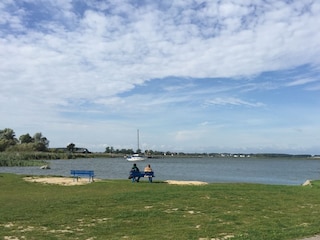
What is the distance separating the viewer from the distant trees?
12938 cm

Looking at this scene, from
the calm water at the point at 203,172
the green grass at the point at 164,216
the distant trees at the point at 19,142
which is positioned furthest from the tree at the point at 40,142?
the green grass at the point at 164,216

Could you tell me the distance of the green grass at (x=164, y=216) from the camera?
1060 cm

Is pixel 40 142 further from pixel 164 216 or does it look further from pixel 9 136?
pixel 164 216

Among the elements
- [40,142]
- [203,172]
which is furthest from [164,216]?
[40,142]

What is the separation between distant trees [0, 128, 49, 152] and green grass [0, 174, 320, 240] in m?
117

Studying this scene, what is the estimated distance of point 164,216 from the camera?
43.4ft

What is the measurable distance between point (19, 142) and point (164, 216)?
5833 inches

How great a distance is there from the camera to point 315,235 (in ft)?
33.0

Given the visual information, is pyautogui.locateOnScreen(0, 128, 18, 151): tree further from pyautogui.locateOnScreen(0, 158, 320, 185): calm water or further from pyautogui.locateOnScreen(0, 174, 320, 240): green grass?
pyautogui.locateOnScreen(0, 174, 320, 240): green grass

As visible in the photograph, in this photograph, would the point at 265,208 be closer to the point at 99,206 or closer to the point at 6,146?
the point at 99,206

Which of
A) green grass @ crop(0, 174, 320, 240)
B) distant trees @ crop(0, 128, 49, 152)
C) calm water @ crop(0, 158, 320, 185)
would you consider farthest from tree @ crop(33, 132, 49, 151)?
green grass @ crop(0, 174, 320, 240)

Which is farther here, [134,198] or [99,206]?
[134,198]

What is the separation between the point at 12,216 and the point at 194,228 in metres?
5.81

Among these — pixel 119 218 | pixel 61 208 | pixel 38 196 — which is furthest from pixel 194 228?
pixel 38 196
